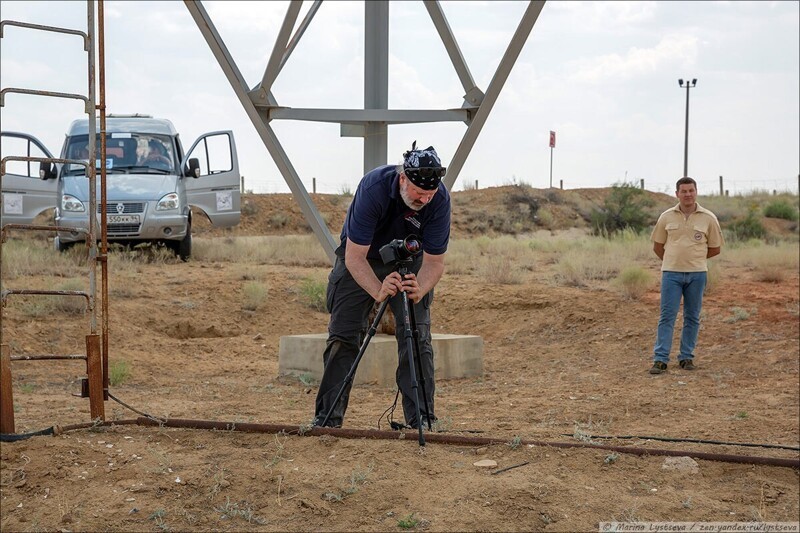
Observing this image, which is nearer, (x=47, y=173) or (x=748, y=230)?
(x=47, y=173)

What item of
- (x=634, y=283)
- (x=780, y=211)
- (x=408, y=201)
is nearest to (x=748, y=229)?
(x=780, y=211)

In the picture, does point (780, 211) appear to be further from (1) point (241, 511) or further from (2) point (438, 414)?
(1) point (241, 511)

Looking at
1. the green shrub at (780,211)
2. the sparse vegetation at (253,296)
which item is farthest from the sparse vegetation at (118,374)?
the green shrub at (780,211)

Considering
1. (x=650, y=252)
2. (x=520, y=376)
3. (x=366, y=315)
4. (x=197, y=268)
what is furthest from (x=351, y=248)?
(x=650, y=252)

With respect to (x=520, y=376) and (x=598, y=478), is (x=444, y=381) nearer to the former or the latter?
(x=520, y=376)

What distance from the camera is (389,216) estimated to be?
6547 millimetres

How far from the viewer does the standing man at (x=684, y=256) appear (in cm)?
1032

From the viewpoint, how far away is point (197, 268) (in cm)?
1691

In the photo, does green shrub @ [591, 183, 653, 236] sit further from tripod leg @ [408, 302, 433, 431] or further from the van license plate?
tripod leg @ [408, 302, 433, 431]

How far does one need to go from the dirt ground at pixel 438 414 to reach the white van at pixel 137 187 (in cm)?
85

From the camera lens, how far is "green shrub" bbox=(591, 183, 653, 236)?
106 feet

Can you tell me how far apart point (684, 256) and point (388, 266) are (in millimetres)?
4481

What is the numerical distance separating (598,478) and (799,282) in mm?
12831

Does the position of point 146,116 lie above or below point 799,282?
Answer: above
